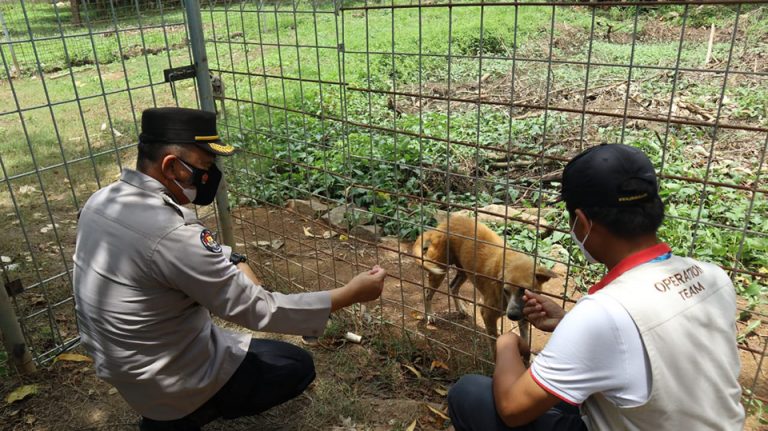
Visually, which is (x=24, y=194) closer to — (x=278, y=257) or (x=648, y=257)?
(x=278, y=257)

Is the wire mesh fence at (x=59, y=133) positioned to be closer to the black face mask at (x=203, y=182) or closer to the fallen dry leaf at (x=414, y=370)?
the black face mask at (x=203, y=182)

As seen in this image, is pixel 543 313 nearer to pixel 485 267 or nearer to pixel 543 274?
pixel 543 274

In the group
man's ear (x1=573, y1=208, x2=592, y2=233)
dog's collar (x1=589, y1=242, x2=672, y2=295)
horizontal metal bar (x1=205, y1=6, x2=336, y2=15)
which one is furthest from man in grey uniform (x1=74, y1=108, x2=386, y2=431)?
horizontal metal bar (x1=205, y1=6, x2=336, y2=15)

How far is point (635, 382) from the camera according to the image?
171cm

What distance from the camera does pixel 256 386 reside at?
2973mm

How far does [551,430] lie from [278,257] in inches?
133

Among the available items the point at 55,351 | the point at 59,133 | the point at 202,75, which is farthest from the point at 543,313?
the point at 59,133

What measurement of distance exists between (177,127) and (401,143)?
188 inches

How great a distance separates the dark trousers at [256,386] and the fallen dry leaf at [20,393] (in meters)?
1.42

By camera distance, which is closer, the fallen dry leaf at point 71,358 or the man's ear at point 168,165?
the man's ear at point 168,165

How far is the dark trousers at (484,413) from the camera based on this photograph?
2.21m

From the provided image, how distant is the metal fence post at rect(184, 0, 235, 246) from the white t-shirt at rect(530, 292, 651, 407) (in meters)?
3.36

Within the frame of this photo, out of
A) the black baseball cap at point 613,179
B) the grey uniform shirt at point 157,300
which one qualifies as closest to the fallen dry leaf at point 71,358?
the grey uniform shirt at point 157,300

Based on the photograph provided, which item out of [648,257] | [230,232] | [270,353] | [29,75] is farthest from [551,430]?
[29,75]
